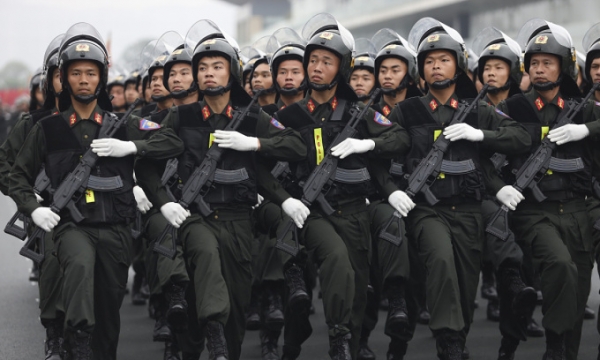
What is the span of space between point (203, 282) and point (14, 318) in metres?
4.16

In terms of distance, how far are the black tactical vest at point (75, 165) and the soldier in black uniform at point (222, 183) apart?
A: 0.86ft

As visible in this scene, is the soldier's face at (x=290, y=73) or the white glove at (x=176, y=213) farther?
the soldier's face at (x=290, y=73)

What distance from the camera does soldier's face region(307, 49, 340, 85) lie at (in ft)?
24.9

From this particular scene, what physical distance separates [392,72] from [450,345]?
353cm

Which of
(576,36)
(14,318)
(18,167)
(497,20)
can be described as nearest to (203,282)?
(18,167)

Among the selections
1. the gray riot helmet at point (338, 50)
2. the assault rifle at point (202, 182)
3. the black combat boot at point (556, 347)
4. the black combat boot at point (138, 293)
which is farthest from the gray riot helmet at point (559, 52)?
the black combat boot at point (138, 293)

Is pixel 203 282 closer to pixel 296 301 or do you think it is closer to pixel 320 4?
pixel 296 301

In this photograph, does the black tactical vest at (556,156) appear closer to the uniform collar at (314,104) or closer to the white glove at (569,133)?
the white glove at (569,133)

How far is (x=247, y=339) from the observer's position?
9125 mm

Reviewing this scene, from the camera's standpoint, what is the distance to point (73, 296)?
641 cm

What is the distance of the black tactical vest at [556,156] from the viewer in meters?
7.42

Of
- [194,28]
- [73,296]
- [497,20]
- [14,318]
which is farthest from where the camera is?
[497,20]

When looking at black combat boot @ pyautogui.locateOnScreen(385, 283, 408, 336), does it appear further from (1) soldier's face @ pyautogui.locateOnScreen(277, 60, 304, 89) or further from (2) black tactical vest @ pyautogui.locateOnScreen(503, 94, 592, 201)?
(1) soldier's face @ pyautogui.locateOnScreen(277, 60, 304, 89)

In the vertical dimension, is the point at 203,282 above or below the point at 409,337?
above
